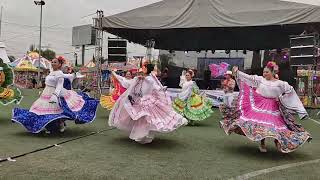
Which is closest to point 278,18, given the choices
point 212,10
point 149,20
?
point 212,10

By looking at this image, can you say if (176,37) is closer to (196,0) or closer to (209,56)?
(209,56)

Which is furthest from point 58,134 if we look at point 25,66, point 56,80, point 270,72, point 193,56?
point 25,66

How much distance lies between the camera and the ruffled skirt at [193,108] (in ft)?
34.8

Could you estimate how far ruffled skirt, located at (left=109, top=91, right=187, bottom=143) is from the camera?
22.5ft

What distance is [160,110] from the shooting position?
714 cm

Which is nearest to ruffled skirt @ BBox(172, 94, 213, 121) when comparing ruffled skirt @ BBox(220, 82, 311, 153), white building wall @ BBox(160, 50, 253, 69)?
ruffled skirt @ BBox(220, 82, 311, 153)

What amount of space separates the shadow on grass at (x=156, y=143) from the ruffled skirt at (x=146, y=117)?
0.12m

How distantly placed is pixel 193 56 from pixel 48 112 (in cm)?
1429

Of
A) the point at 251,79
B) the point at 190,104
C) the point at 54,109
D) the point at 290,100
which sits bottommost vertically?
the point at 190,104

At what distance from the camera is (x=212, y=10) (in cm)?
1437

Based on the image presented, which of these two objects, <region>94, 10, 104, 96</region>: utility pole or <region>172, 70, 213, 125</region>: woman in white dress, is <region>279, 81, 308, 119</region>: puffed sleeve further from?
<region>94, 10, 104, 96</region>: utility pole

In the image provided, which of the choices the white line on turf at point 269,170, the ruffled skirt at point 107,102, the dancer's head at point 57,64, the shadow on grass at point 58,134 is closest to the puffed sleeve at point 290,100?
the white line on turf at point 269,170

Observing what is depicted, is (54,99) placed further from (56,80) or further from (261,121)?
(261,121)

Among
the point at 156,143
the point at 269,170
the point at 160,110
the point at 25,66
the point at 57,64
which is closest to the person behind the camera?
the point at 269,170
